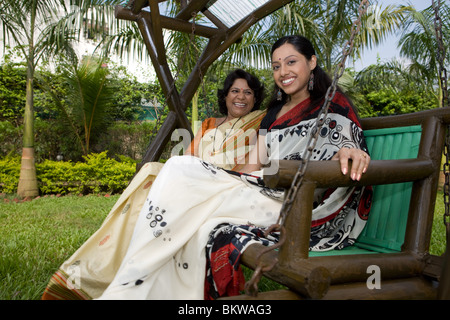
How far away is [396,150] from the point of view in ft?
6.63

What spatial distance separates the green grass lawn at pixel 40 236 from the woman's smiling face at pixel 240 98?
1.44 meters

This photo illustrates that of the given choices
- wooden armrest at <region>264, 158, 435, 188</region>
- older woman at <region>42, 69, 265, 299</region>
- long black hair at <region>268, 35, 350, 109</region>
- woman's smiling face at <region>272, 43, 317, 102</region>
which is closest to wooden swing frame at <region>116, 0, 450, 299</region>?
wooden armrest at <region>264, 158, 435, 188</region>

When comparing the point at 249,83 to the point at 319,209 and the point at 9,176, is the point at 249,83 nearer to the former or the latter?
the point at 319,209

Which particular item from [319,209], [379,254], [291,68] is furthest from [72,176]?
[379,254]

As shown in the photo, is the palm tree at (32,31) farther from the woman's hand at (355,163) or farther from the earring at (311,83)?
the woman's hand at (355,163)

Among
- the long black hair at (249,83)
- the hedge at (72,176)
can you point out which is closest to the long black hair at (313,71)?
the long black hair at (249,83)

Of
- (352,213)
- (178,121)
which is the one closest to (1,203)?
(178,121)

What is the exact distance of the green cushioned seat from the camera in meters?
1.91

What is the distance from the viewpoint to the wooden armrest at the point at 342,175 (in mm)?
1360

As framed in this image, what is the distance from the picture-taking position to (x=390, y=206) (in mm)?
1982

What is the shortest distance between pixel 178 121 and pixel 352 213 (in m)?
2.09

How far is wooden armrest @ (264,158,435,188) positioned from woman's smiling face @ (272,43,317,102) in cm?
86

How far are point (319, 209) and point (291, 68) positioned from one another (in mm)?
892
